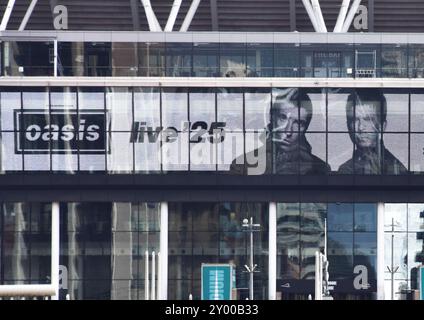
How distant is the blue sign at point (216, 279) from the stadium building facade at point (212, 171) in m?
1.27

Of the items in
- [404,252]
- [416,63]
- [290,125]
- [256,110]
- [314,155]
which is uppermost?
[416,63]

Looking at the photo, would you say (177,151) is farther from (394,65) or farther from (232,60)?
(394,65)

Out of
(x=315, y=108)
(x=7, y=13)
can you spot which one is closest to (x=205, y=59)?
(x=315, y=108)

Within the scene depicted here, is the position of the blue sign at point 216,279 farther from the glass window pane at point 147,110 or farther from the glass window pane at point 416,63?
the glass window pane at point 416,63

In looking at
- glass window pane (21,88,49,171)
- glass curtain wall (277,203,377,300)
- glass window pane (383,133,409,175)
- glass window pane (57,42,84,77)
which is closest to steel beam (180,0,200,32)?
glass window pane (57,42,84,77)

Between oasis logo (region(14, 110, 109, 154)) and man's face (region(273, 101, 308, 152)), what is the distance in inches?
439

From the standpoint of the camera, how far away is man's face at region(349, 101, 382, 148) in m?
78.1

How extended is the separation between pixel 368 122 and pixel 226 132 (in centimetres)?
922

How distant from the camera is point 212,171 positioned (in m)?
78.4

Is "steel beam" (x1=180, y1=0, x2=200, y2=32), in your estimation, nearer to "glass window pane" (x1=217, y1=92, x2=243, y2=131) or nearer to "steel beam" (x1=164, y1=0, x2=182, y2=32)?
"steel beam" (x1=164, y1=0, x2=182, y2=32)

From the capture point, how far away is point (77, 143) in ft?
257

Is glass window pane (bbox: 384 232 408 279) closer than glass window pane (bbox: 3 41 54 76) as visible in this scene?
No

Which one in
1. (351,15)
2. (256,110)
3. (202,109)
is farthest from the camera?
(351,15)
